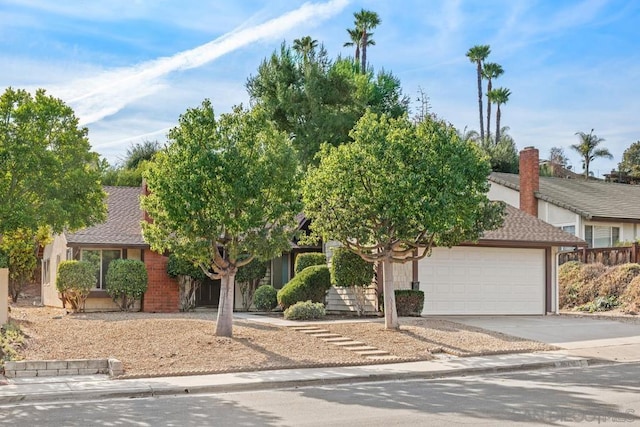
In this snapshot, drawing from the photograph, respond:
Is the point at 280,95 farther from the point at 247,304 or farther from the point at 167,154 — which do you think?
the point at 167,154

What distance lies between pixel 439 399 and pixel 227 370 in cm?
493

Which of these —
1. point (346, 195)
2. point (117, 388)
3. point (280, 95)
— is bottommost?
point (117, 388)

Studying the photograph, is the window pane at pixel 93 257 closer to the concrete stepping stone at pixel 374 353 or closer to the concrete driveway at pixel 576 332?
the concrete driveway at pixel 576 332

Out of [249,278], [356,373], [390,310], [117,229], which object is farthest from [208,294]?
[356,373]

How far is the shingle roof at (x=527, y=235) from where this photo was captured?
26.9m

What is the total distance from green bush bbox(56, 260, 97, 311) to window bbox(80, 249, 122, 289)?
0.64 metres

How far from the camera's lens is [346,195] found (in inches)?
817

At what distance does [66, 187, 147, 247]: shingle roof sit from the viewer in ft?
89.6

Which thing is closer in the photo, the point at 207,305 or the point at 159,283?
the point at 159,283

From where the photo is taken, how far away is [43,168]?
680 inches

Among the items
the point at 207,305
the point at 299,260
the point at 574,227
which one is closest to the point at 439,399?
the point at 299,260

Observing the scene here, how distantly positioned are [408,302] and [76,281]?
1103cm

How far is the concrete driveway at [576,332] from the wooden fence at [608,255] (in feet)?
17.8

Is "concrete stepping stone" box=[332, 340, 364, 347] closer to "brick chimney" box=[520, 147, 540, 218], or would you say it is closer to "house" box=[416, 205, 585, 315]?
"house" box=[416, 205, 585, 315]
